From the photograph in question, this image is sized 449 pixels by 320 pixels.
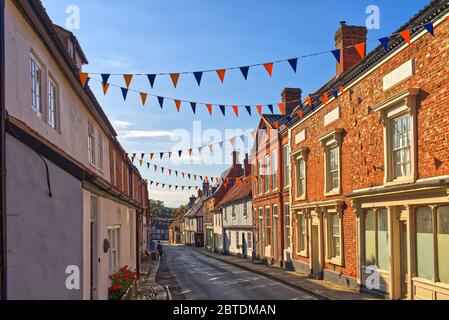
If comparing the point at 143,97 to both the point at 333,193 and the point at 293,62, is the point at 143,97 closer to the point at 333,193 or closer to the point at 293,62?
the point at 293,62

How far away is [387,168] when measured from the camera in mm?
15172

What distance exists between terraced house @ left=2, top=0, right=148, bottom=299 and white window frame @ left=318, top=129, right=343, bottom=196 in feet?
32.7

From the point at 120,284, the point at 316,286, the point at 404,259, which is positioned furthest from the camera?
the point at 316,286

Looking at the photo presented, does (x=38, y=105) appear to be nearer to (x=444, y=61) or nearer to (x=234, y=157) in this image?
(x=444, y=61)

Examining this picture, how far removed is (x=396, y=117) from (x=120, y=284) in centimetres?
970

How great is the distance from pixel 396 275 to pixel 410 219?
2116mm

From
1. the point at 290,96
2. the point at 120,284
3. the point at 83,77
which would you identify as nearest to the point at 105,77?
the point at 83,77

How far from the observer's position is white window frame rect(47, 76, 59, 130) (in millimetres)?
10621

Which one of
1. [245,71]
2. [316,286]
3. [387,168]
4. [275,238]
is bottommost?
[316,286]

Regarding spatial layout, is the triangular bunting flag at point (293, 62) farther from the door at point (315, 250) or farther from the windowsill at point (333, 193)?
the door at point (315, 250)

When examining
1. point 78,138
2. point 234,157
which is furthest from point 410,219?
point 234,157

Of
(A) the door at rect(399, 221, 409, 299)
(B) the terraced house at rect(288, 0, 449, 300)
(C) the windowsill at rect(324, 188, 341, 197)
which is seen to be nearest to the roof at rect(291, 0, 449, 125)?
(B) the terraced house at rect(288, 0, 449, 300)

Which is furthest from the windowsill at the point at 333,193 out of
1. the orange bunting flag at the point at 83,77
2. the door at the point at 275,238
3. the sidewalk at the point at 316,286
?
the orange bunting flag at the point at 83,77
